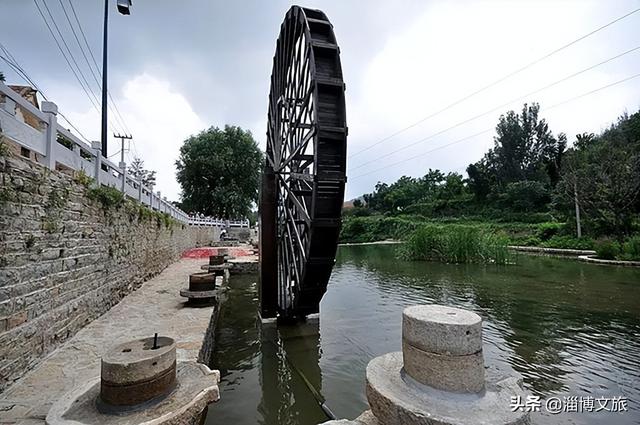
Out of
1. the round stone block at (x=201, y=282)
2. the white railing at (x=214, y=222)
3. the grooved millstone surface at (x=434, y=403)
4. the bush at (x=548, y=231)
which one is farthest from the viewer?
the bush at (x=548, y=231)

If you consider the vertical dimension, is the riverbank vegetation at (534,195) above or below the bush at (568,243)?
above

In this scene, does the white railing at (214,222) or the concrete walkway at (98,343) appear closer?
the concrete walkway at (98,343)

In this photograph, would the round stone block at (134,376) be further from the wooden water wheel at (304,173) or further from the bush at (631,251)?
the bush at (631,251)

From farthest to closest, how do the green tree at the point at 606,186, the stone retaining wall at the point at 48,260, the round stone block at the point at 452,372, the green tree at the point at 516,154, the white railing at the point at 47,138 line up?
the green tree at the point at 516,154
the green tree at the point at 606,186
the white railing at the point at 47,138
the stone retaining wall at the point at 48,260
the round stone block at the point at 452,372

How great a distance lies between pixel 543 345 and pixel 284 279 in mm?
4290

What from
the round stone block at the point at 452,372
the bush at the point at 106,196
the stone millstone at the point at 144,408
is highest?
the bush at the point at 106,196

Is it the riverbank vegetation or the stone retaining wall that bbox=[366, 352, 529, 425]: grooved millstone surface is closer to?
the stone retaining wall

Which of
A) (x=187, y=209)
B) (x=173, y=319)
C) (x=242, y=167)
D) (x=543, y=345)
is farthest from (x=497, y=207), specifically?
(x=173, y=319)

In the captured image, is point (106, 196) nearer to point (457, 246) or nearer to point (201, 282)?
point (201, 282)

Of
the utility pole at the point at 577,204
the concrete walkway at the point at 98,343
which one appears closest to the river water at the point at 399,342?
the concrete walkway at the point at 98,343

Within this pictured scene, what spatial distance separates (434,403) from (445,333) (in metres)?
0.33

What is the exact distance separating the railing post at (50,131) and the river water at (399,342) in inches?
120

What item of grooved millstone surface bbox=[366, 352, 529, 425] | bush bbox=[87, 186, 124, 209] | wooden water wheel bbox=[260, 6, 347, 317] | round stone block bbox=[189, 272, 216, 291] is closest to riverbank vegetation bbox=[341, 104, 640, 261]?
wooden water wheel bbox=[260, 6, 347, 317]

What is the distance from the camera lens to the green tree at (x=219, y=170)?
83.1 ft
